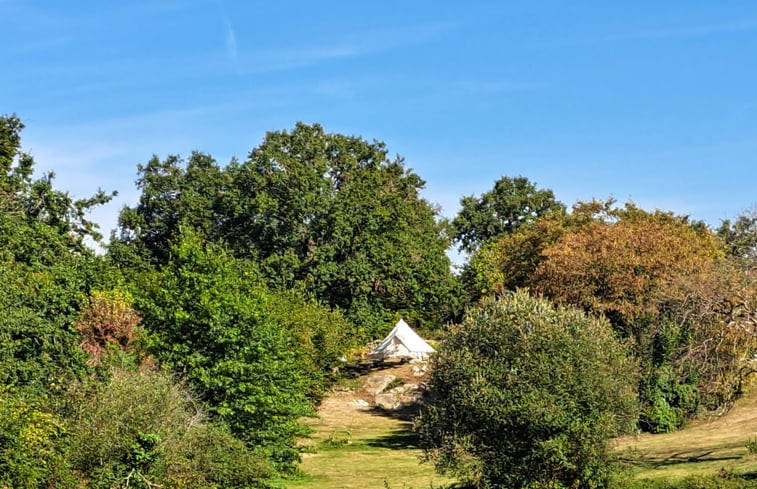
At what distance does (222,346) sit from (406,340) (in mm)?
25690

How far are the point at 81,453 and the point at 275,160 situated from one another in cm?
3649

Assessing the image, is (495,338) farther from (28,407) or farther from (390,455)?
(390,455)

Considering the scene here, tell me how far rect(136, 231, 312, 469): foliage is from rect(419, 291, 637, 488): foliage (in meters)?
5.76

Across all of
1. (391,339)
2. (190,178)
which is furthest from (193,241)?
(190,178)

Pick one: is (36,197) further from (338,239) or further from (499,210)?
(499,210)

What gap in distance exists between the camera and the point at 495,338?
2094 centimetres

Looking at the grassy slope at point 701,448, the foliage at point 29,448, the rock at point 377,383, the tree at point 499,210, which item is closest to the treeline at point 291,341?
the foliage at point 29,448

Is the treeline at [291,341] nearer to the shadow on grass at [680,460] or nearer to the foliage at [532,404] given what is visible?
the foliage at [532,404]

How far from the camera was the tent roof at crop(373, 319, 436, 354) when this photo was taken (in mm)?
49375

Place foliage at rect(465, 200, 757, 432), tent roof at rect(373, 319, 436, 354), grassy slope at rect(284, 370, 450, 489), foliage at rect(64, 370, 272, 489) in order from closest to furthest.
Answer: foliage at rect(64, 370, 272, 489) → grassy slope at rect(284, 370, 450, 489) → foliage at rect(465, 200, 757, 432) → tent roof at rect(373, 319, 436, 354)

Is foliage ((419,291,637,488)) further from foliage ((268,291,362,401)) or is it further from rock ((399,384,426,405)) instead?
rock ((399,384,426,405))

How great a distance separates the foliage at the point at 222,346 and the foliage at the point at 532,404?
18.9 ft

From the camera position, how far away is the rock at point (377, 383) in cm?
4941

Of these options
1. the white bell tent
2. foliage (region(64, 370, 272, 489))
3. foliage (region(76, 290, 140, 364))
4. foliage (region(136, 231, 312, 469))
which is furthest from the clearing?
foliage (region(76, 290, 140, 364))
